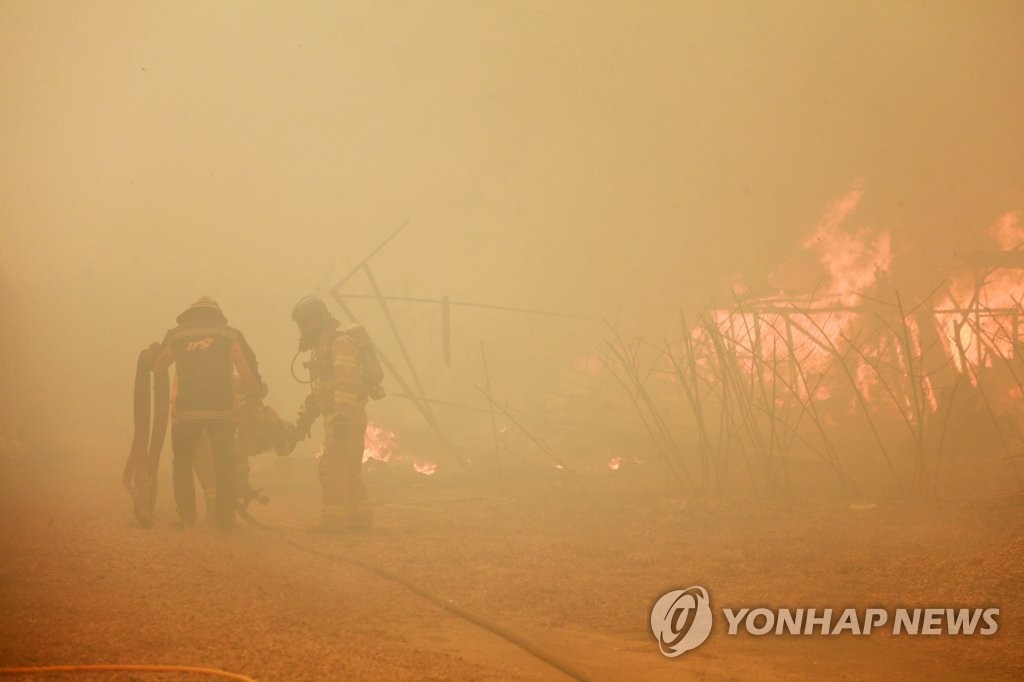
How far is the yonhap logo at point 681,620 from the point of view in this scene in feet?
14.4

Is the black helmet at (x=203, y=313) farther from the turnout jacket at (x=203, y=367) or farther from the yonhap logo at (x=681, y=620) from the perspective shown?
the yonhap logo at (x=681, y=620)

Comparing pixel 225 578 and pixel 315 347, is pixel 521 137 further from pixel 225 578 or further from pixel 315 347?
pixel 225 578

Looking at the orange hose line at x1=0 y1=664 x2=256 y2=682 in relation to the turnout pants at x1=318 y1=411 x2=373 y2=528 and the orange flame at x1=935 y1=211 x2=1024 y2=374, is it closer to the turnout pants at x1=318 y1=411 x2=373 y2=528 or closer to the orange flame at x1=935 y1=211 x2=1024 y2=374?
the turnout pants at x1=318 y1=411 x2=373 y2=528

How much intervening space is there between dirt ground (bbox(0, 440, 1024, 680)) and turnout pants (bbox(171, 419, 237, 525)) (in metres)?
0.26

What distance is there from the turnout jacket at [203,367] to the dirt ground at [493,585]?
38.2 inches

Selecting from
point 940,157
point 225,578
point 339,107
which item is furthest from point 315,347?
point 339,107

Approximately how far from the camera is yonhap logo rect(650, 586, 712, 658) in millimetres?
4398

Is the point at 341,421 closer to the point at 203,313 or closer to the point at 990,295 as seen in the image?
the point at 203,313

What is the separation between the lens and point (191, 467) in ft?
21.7

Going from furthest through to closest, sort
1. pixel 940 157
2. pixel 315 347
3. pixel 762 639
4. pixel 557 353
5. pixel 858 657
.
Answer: pixel 557 353 → pixel 940 157 → pixel 315 347 → pixel 762 639 → pixel 858 657

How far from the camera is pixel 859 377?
15273mm

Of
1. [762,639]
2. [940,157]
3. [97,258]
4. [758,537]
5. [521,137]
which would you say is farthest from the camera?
[521,137]

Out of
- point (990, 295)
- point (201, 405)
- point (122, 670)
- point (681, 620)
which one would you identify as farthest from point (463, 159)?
point (122, 670)

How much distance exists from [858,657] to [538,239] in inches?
1043
